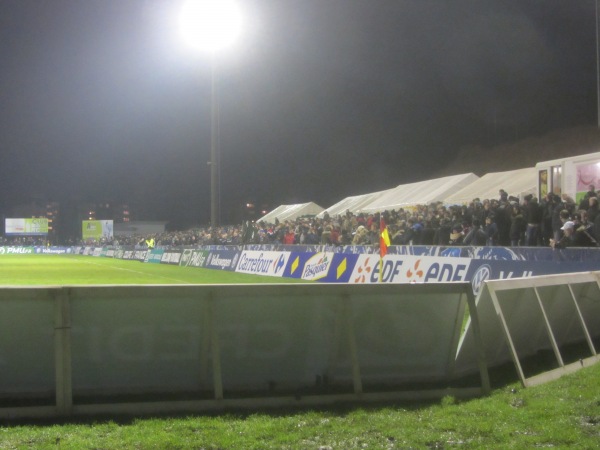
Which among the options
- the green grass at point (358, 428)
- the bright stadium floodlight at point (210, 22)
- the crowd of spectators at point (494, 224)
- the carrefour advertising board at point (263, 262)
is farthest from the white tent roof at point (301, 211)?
the green grass at point (358, 428)

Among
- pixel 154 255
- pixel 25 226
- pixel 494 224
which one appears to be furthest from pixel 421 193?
pixel 25 226

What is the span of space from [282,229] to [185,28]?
436 inches

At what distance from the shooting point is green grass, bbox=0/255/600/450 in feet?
18.2

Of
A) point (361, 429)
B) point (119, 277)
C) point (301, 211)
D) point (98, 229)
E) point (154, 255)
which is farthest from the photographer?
point (98, 229)

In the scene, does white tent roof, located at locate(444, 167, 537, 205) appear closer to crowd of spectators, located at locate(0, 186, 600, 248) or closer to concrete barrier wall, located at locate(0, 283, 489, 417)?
crowd of spectators, located at locate(0, 186, 600, 248)

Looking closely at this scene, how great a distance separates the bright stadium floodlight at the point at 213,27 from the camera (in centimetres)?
3350

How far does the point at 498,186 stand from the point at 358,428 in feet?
86.5

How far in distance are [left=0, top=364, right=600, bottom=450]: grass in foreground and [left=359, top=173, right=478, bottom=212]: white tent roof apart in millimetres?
27744

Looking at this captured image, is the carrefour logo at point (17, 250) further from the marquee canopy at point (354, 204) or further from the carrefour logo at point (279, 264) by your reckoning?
the carrefour logo at point (279, 264)

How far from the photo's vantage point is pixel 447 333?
307 inches

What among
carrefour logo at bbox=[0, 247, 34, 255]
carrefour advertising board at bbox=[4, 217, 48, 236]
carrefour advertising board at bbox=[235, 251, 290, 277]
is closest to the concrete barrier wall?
carrefour advertising board at bbox=[235, 251, 290, 277]

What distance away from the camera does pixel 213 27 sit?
1326 inches

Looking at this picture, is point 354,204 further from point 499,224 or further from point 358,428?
point 358,428

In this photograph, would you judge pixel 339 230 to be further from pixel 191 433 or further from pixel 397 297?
pixel 191 433
